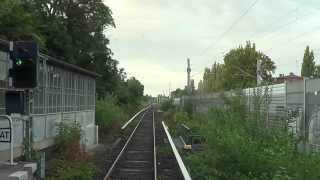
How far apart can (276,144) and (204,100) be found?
36.4m

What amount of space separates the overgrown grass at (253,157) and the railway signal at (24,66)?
5220 mm

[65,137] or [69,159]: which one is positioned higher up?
[65,137]

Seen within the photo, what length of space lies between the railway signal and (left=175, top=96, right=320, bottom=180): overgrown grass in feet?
17.1

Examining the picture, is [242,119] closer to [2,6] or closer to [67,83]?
[67,83]

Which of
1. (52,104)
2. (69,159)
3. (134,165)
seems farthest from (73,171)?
(52,104)

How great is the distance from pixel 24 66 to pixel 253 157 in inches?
234

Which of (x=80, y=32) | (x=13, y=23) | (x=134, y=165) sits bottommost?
(x=134, y=165)

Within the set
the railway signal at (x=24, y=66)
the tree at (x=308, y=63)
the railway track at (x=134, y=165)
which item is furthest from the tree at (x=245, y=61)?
the railway signal at (x=24, y=66)

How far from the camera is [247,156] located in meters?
15.8

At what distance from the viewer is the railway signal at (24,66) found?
15.2 metres

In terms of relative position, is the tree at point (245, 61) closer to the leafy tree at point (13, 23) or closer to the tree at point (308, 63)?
the tree at point (308, 63)

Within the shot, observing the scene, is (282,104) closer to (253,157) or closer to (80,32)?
(253,157)

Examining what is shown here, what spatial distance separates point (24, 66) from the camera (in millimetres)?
15234

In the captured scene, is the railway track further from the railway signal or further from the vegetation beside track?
the railway signal
